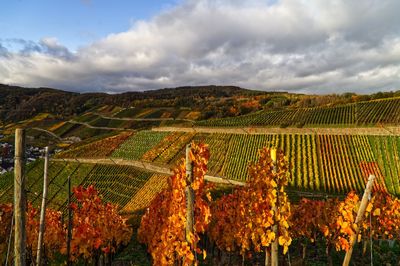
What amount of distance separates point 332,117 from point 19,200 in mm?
70511

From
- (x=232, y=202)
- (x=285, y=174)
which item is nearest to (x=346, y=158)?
(x=232, y=202)

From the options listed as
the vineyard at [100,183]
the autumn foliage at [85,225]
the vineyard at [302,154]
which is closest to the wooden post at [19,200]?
the autumn foliage at [85,225]

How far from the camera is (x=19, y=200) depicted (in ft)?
24.9

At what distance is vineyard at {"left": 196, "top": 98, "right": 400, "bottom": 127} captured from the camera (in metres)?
62.1

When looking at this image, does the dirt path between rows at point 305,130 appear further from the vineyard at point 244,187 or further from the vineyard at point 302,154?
the vineyard at point 244,187

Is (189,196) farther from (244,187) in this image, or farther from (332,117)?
(332,117)

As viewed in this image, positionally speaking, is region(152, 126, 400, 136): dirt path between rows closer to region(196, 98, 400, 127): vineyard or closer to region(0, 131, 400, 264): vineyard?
region(0, 131, 400, 264): vineyard

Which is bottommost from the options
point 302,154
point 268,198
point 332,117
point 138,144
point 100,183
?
point 100,183

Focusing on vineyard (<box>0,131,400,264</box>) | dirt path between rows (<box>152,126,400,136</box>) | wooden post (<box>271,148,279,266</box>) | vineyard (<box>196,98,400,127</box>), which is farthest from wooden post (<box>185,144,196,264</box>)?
vineyard (<box>196,98,400,127</box>)

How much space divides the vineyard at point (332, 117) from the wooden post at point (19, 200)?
201ft

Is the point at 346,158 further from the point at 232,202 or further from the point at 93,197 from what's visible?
the point at 93,197

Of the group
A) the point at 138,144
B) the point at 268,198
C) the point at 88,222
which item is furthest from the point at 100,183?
the point at 268,198

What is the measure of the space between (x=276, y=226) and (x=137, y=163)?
58.8m

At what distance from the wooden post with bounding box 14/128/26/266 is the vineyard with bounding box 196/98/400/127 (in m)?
61.2
